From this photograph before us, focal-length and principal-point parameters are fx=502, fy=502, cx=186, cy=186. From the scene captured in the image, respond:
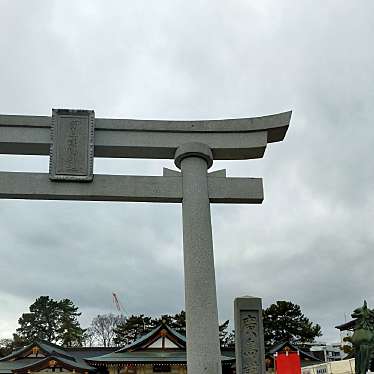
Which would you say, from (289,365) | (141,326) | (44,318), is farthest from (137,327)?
(289,365)

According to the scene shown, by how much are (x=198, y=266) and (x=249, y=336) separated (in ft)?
4.14

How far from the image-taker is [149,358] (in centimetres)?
2181

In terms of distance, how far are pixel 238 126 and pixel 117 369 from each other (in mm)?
16890

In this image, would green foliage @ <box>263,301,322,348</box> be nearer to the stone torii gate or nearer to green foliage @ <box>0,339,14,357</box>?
green foliage @ <box>0,339,14,357</box>

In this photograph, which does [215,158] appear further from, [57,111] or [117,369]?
[117,369]

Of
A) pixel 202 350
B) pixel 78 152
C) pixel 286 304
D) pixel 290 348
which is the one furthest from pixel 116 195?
pixel 286 304

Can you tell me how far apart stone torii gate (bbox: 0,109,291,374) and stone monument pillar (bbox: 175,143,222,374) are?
0.01 metres

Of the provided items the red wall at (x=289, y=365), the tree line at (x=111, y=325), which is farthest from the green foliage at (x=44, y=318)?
the red wall at (x=289, y=365)

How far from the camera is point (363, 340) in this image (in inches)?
243

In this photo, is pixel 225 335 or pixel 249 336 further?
pixel 225 335

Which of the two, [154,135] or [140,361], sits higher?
[154,135]

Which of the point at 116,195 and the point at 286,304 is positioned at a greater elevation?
the point at 286,304

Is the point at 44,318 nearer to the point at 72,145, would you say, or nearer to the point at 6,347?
the point at 6,347

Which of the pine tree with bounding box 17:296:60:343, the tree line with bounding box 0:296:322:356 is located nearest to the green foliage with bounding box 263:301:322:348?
the tree line with bounding box 0:296:322:356
